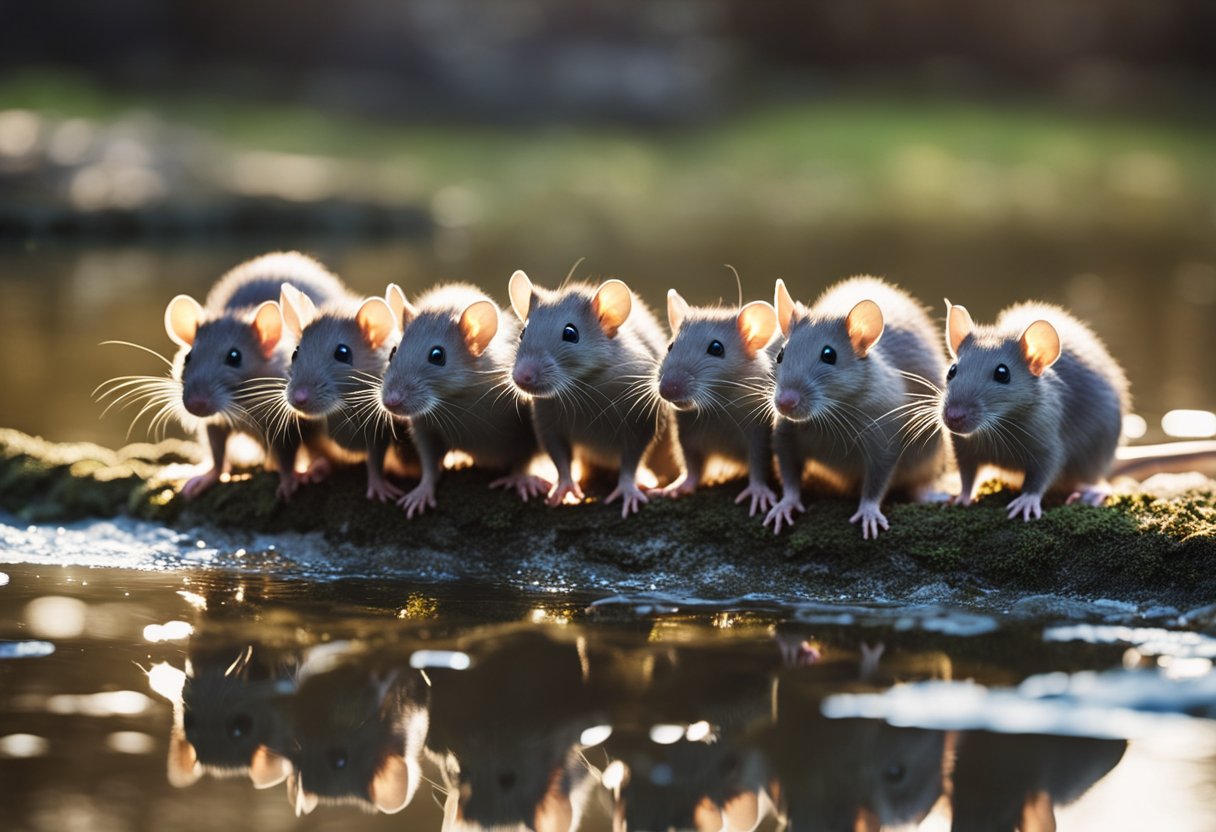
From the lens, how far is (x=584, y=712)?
192 inches

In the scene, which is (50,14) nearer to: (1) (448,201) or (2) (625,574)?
(1) (448,201)

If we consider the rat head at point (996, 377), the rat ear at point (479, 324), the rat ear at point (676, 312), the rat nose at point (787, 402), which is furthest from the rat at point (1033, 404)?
the rat ear at point (479, 324)

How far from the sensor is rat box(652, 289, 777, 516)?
234 inches

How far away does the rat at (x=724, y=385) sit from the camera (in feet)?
19.5

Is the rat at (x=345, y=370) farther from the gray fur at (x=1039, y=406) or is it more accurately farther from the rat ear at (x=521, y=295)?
the gray fur at (x=1039, y=406)

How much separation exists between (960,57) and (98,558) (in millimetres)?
32695

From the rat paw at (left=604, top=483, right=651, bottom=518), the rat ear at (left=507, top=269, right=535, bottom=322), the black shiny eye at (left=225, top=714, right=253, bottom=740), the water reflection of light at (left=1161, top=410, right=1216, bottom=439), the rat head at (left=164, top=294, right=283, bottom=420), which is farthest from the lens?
the water reflection of light at (left=1161, top=410, right=1216, bottom=439)

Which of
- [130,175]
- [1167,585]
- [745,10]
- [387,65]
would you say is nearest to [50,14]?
[387,65]

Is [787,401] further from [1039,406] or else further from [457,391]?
[457,391]

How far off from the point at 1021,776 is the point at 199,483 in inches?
159

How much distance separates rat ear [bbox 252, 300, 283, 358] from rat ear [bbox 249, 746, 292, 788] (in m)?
2.41

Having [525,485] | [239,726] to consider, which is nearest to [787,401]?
[525,485]

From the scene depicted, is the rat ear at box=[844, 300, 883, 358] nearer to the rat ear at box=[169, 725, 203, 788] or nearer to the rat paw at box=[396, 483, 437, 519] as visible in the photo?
the rat paw at box=[396, 483, 437, 519]

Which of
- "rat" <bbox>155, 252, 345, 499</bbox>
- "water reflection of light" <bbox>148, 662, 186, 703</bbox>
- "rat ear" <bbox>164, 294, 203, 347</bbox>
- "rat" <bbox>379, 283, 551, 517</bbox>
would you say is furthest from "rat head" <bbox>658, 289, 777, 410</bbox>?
"rat ear" <bbox>164, 294, 203, 347</bbox>
